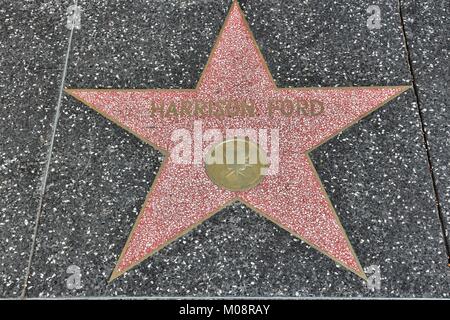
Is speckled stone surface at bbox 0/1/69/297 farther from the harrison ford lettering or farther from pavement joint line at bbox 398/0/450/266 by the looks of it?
pavement joint line at bbox 398/0/450/266

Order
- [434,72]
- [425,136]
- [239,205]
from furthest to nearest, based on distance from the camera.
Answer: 1. [434,72]
2. [425,136]
3. [239,205]

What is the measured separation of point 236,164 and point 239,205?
17 centimetres

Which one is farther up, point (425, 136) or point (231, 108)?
point (231, 108)

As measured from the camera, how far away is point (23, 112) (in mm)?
2018

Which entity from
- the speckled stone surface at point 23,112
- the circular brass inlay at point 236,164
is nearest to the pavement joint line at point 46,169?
the speckled stone surface at point 23,112

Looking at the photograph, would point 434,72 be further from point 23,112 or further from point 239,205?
point 23,112

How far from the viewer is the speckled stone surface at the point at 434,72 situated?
1.87m

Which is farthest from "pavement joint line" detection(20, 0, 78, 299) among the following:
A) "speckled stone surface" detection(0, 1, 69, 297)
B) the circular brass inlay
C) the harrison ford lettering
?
the circular brass inlay

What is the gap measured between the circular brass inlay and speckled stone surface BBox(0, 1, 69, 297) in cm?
71

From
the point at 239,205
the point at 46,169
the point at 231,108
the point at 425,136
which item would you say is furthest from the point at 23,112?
the point at 425,136

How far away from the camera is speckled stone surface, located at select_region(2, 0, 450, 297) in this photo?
170 centimetres

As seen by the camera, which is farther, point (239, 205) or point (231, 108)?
point (231, 108)
